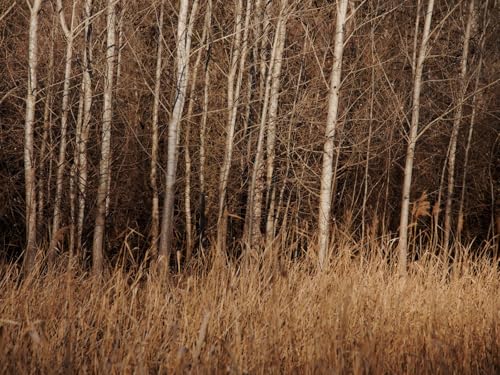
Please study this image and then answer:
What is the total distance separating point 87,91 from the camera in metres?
8.62

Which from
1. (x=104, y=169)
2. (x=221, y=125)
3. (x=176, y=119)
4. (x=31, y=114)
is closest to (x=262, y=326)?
(x=176, y=119)

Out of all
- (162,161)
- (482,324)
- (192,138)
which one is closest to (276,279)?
(482,324)

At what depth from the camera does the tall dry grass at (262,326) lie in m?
3.85

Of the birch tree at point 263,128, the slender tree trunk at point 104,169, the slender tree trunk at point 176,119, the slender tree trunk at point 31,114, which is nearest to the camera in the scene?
the slender tree trunk at point 176,119

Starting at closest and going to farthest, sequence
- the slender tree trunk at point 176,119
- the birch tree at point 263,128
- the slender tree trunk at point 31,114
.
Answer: the slender tree trunk at point 176,119, the slender tree trunk at point 31,114, the birch tree at point 263,128

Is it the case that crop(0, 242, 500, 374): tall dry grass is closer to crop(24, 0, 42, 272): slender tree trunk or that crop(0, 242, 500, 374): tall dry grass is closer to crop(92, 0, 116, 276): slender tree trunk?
crop(24, 0, 42, 272): slender tree trunk

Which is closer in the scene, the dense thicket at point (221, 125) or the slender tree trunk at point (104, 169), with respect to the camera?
the slender tree trunk at point (104, 169)

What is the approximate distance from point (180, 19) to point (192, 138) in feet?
21.9

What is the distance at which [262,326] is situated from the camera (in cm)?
468

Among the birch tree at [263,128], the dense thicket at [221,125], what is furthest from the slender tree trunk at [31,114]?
the dense thicket at [221,125]

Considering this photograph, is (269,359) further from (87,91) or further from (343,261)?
(87,91)

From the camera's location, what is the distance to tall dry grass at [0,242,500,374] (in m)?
3.85

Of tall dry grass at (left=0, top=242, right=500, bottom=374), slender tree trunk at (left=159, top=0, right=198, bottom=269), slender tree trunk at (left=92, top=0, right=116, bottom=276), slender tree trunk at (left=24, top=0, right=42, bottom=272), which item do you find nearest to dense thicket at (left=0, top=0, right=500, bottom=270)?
slender tree trunk at (left=92, top=0, right=116, bottom=276)

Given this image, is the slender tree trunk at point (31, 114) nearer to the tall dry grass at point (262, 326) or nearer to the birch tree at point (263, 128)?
the tall dry grass at point (262, 326)
